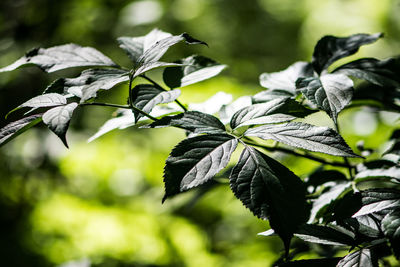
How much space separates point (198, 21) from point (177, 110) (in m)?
4.31

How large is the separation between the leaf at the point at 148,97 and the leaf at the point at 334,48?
33 centimetres

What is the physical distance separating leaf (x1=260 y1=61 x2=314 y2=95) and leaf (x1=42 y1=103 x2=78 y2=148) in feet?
1.28

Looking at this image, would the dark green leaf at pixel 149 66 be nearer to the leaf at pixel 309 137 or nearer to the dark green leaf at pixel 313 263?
the leaf at pixel 309 137

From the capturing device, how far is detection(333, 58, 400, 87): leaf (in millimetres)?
620

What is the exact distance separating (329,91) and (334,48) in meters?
0.24

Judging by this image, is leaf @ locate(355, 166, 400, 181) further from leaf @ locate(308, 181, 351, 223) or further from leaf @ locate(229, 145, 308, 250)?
leaf @ locate(229, 145, 308, 250)

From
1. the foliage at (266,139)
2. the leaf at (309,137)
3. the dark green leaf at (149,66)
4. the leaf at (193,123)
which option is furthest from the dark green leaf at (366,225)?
the dark green leaf at (149,66)

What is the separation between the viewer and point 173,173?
444 millimetres

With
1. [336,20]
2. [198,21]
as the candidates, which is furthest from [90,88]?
[336,20]

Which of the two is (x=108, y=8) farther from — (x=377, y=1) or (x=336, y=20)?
(x=377, y=1)

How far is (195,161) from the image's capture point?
46 centimetres

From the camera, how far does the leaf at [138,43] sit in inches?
26.3

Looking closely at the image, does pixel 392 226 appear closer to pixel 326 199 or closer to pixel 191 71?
pixel 326 199

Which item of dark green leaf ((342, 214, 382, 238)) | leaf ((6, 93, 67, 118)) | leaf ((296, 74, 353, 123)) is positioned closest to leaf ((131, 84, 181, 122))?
leaf ((6, 93, 67, 118))
